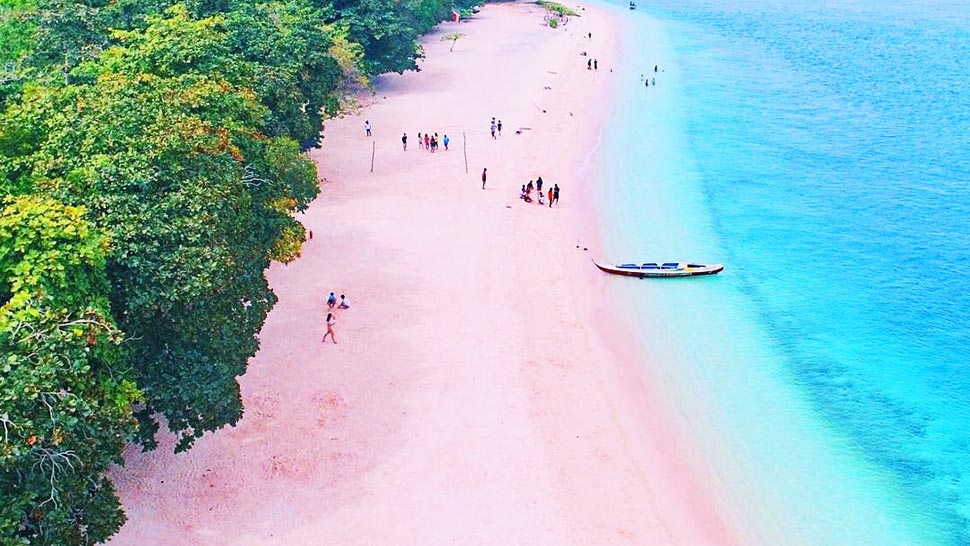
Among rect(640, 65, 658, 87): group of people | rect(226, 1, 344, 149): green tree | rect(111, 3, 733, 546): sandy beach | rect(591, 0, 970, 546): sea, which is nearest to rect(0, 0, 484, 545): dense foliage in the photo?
rect(226, 1, 344, 149): green tree

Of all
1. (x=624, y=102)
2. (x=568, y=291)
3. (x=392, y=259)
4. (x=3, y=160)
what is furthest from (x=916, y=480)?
(x=624, y=102)

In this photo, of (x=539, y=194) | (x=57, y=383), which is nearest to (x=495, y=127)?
(x=539, y=194)

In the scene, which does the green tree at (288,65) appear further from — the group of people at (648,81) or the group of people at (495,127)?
the group of people at (648,81)

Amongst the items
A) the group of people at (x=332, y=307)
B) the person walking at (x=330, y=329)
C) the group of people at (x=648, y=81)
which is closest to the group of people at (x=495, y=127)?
the group of people at (x=648, y=81)

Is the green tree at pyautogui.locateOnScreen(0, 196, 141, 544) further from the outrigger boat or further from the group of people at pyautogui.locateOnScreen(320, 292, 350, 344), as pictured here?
the outrigger boat

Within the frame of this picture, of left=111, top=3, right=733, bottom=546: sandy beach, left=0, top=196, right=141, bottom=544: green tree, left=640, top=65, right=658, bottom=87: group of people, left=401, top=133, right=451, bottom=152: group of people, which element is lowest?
left=111, top=3, right=733, bottom=546: sandy beach

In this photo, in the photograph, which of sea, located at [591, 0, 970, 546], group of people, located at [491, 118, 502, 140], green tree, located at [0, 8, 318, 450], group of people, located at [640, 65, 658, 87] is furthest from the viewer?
group of people, located at [640, 65, 658, 87]
